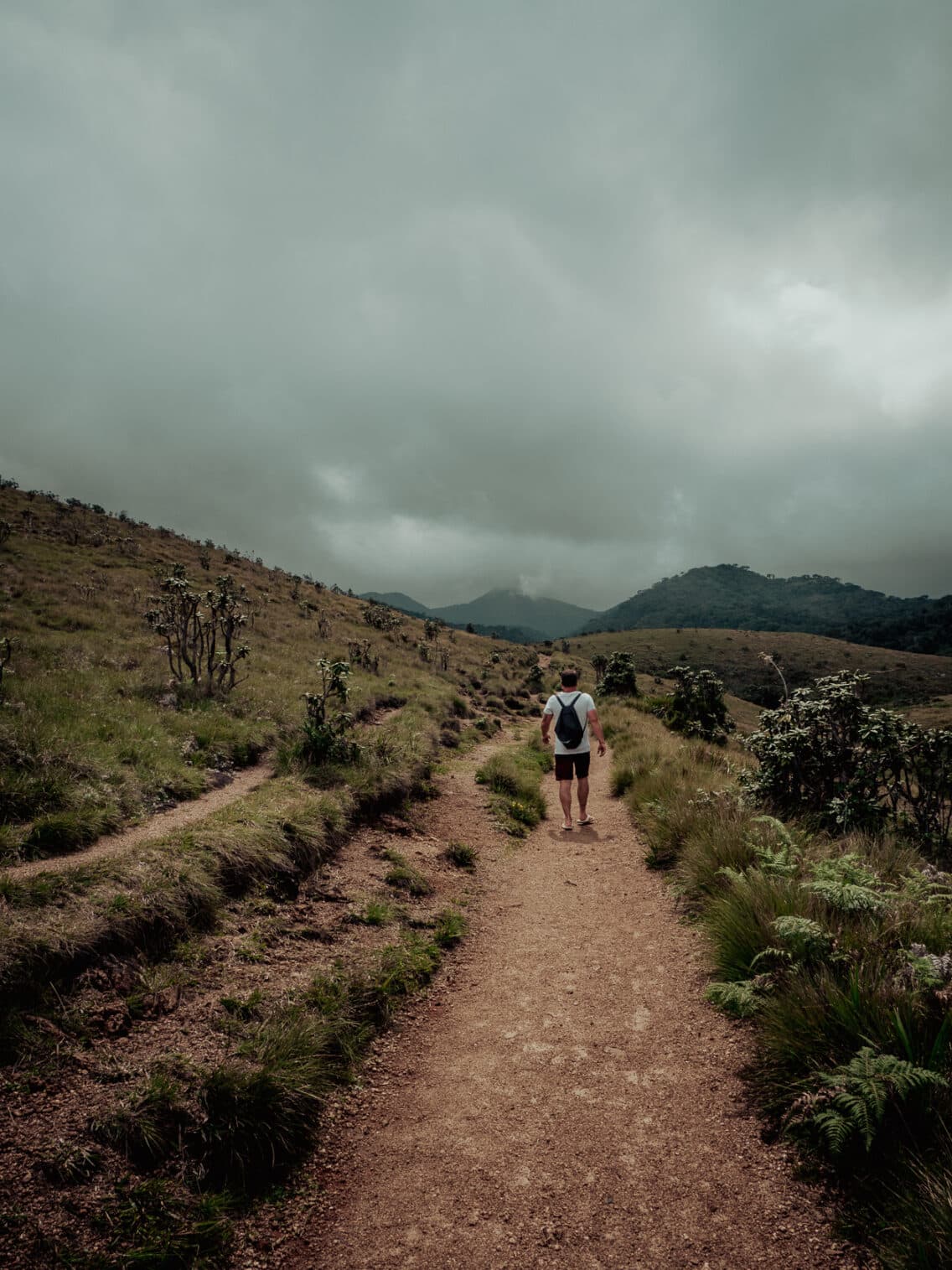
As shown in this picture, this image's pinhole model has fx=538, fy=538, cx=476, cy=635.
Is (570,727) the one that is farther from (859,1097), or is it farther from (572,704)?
(859,1097)

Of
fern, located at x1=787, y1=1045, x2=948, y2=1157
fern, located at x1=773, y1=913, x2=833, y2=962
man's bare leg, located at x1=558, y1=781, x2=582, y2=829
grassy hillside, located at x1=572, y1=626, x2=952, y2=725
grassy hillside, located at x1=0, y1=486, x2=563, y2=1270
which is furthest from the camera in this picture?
grassy hillside, located at x1=572, y1=626, x2=952, y2=725

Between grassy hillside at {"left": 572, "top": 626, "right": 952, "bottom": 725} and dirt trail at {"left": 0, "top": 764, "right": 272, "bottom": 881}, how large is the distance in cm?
9717

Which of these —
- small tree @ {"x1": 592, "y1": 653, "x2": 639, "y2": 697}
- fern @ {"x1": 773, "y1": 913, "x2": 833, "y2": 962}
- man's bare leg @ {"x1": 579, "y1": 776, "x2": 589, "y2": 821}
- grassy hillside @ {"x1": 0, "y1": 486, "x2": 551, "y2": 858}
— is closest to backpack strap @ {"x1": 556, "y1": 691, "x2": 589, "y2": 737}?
man's bare leg @ {"x1": 579, "y1": 776, "x2": 589, "y2": 821}

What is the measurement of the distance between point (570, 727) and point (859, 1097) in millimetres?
7541

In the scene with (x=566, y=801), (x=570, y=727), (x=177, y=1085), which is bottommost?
(x=566, y=801)

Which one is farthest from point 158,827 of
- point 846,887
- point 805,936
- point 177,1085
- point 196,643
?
point 196,643

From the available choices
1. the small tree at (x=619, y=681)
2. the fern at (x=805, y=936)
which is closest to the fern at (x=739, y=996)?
the fern at (x=805, y=936)

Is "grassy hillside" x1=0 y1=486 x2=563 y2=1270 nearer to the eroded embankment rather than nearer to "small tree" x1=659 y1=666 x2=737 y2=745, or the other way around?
the eroded embankment

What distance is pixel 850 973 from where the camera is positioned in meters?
3.84

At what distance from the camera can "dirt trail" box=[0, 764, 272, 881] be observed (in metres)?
5.82

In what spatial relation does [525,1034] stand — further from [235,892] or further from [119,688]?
[119,688]

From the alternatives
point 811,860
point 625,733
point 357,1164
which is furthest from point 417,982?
point 625,733

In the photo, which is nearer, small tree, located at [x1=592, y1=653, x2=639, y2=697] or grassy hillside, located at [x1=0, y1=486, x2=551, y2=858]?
grassy hillside, located at [x1=0, y1=486, x2=551, y2=858]

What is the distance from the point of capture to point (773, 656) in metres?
124
